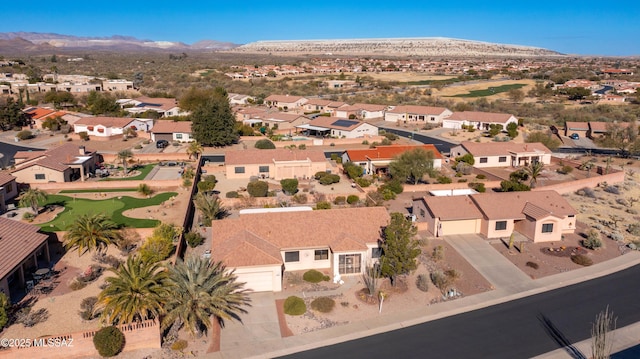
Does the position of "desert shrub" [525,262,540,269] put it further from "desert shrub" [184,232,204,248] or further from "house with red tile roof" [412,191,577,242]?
"desert shrub" [184,232,204,248]

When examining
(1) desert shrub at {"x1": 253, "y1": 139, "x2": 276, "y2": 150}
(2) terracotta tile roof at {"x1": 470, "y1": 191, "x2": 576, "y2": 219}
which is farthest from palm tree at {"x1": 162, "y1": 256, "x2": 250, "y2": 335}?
(1) desert shrub at {"x1": 253, "y1": 139, "x2": 276, "y2": 150}

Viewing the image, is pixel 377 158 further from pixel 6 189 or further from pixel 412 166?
pixel 6 189

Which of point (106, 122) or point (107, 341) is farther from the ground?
point (106, 122)

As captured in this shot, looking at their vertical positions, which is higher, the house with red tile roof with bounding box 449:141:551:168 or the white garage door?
the house with red tile roof with bounding box 449:141:551:168

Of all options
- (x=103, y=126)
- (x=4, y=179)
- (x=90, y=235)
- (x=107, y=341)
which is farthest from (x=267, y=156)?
(x=107, y=341)

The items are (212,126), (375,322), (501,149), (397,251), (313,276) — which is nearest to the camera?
(375,322)

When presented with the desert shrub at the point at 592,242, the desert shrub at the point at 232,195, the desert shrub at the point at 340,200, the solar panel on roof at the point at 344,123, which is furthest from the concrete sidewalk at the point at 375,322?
the solar panel on roof at the point at 344,123

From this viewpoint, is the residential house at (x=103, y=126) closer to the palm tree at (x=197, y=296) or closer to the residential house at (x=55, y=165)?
the residential house at (x=55, y=165)

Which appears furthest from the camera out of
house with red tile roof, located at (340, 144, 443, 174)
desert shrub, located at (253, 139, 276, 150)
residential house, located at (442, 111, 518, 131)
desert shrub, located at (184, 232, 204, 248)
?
residential house, located at (442, 111, 518, 131)

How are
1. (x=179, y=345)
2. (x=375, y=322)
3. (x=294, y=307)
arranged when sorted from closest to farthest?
(x=179, y=345)
(x=375, y=322)
(x=294, y=307)
